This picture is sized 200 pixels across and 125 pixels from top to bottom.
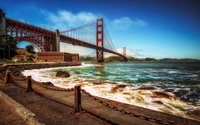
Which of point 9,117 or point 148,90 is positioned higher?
point 9,117

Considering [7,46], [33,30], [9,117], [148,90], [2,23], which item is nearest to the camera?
[9,117]

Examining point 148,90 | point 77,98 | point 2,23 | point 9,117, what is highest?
point 2,23

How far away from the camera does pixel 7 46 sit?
2931 centimetres

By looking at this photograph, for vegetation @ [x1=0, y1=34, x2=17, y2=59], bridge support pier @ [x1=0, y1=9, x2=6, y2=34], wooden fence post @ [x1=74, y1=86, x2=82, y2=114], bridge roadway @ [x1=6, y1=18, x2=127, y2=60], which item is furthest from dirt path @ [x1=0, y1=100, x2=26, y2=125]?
bridge roadway @ [x1=6, y1=18, x2=127, y2=60]

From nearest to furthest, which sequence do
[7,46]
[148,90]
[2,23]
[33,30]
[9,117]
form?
1. [9,117]
2. [148,90]
3. [2,23]
4. [7,46]
5. [33,30]

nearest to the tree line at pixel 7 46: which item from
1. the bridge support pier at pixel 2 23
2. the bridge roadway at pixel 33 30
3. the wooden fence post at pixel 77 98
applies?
the bridge support pier at pixel 2 23

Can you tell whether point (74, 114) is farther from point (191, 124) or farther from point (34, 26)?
point (34, 26)

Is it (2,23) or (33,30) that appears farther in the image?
(33,30)

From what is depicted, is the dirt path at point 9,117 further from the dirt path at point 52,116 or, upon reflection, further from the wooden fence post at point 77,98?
the wooden fence post at point 77,98

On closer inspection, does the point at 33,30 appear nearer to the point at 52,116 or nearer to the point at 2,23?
the point at 2,23

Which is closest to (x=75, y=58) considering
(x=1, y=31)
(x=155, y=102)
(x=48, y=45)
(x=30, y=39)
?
(x=48, y=45)

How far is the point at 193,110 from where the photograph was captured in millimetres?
4531

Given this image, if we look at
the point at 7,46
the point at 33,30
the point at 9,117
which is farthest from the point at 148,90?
the point at 33,30

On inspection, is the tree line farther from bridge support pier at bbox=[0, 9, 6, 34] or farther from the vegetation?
bridge support pier at bbox=[0, 9, 6, 34]
